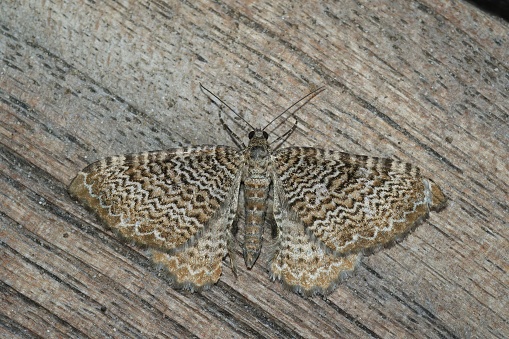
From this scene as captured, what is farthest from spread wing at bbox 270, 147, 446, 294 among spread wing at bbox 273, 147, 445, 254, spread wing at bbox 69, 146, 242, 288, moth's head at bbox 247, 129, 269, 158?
spread wing at bbox 69, 146, 242, 288

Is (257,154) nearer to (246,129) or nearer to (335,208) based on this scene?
(246,129)

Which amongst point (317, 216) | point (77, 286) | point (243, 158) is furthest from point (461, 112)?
point (77, 286)

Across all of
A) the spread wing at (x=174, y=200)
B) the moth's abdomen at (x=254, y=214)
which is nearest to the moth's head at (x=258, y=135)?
the spread wing at (x=174, y=200)

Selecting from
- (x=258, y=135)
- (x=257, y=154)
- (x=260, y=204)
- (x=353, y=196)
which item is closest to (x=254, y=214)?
(x=260, y=204)

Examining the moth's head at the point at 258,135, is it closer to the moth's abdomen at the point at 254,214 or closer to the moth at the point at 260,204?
the moth at the point at 260,204

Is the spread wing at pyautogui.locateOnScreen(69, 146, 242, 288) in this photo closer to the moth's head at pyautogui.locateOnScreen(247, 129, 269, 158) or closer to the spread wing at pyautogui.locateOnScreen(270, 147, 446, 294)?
the moth's head at pyautogui.locateOnScreen(247, 129, 269, 158)

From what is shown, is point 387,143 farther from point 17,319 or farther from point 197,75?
point 17,319
